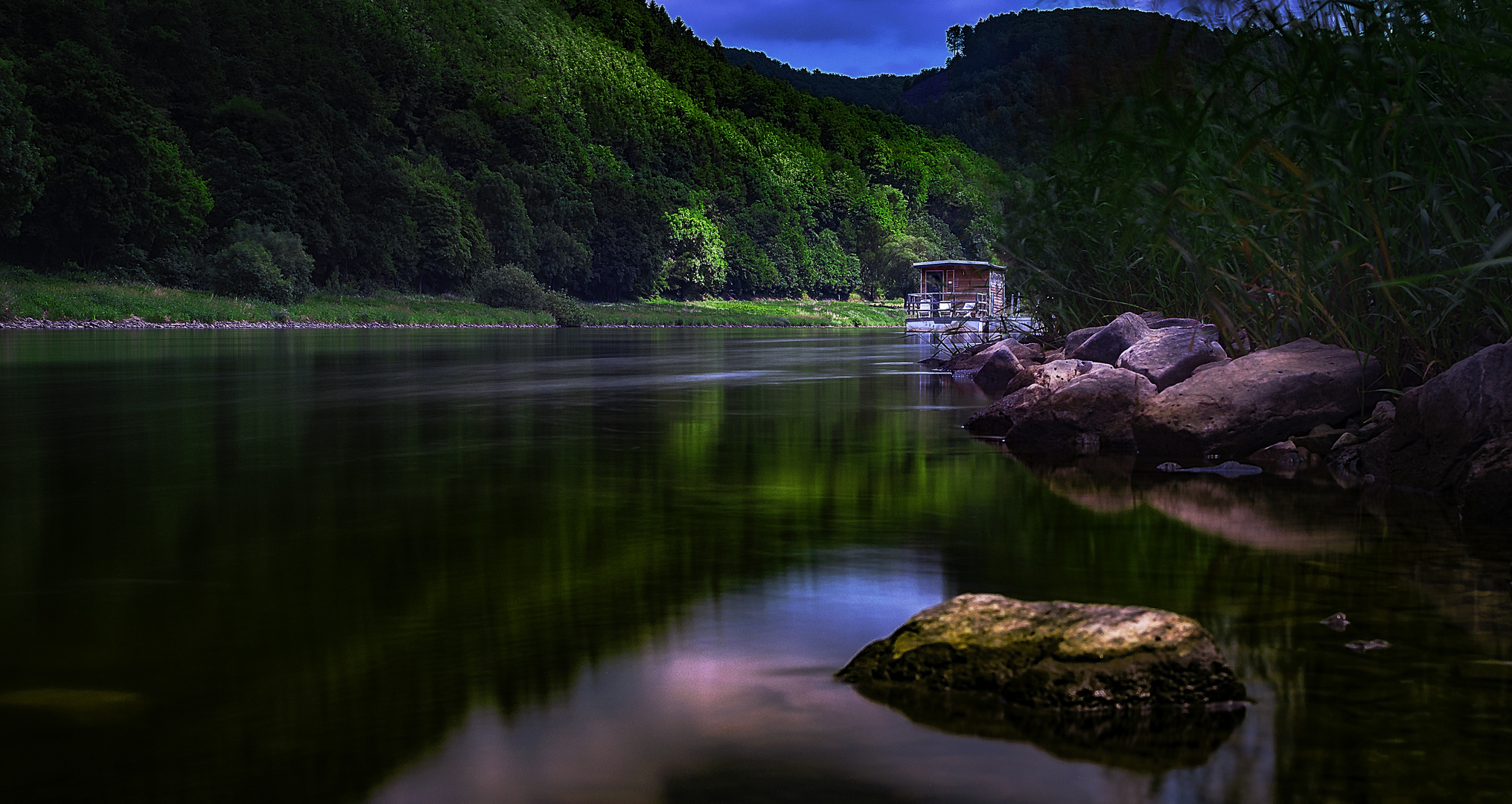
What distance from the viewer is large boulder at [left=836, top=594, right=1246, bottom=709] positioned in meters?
3.31

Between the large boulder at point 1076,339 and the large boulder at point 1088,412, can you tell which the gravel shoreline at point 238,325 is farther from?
the large boulder at point 1088,412

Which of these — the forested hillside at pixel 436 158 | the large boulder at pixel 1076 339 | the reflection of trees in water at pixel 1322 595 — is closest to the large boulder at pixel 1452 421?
the reflection of trees in water at pixel 1322 595

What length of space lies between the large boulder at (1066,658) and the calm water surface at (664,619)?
14 cm

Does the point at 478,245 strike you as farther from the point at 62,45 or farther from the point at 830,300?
the point at 830,300

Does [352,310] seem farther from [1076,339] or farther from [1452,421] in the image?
[1452,421]

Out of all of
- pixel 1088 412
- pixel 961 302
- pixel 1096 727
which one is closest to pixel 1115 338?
pixel 1088 412

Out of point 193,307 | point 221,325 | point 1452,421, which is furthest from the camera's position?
point 193,307

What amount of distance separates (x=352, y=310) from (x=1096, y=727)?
70963 millimetres

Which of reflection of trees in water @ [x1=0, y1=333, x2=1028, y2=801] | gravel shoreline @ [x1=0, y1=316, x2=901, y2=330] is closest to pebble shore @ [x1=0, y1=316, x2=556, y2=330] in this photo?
gravel shoreline @ [x1=0, y1=316, x2=901, y2=330]

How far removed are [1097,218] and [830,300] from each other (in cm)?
13258

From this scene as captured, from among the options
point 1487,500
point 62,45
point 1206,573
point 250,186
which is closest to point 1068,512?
point 1206,573

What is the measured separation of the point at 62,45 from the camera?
217 ft

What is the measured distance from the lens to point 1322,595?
188 inches

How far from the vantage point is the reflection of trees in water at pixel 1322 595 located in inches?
119
